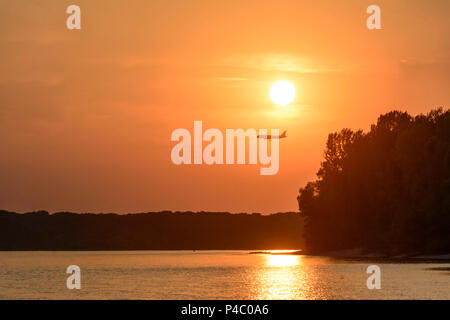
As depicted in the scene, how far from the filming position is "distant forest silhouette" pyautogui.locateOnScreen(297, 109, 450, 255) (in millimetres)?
119250

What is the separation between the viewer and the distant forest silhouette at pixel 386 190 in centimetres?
11925

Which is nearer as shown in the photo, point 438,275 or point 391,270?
point 438,275

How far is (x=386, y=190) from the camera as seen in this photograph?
13275 centimetres

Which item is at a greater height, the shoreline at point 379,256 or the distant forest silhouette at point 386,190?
the distant forest silhouette at point 386,190

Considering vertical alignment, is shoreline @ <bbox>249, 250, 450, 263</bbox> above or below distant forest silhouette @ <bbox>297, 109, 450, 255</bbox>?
below

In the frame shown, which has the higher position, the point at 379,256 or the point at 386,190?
the point at 386,190
